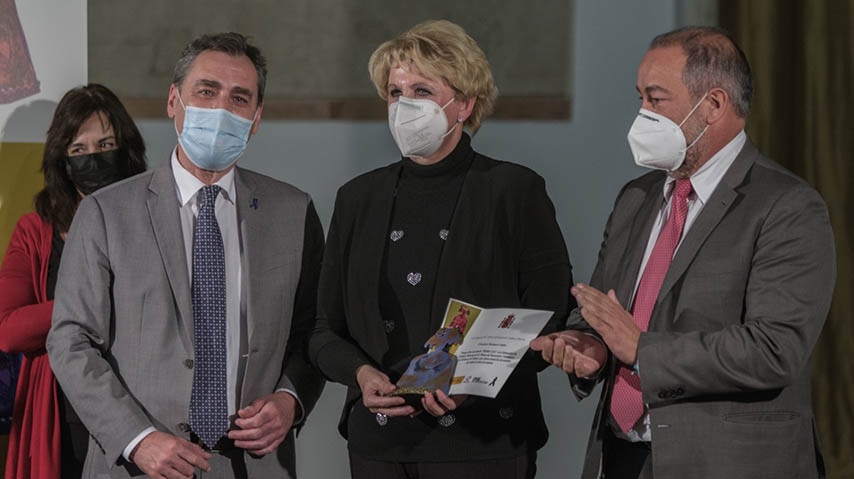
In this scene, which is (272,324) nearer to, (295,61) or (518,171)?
(518,171)

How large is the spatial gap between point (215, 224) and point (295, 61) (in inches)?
67.4

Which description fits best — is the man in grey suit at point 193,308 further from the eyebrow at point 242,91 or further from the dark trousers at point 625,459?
the dark trousers at point 625,459

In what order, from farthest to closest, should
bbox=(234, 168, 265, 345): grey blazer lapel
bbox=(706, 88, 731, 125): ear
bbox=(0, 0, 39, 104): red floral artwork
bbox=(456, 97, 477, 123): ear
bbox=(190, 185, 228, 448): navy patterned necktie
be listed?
bbox=(0, 0, 39, 104): red floral artwork, bbox=(456, 97, 477, 123): ear, bbox=(234, 168, 265, 345): grey blazer lapel, bbox=(190, 185, 228, 448): navy patterned necktie, bbox=(706, 88, 731, 125): ear

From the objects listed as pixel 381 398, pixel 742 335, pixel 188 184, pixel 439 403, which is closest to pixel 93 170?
pixel 188 184

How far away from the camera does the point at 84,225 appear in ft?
8.36

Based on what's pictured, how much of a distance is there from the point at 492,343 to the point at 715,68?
2.82 ft

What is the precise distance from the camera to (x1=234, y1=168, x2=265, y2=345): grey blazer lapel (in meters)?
2.60

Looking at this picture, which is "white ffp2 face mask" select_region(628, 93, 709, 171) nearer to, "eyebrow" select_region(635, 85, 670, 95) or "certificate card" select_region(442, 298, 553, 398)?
"eyebrow" select_region(635, 85, 670, 95)

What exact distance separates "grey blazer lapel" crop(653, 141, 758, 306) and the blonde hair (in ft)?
2.58

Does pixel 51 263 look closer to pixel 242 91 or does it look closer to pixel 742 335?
pixel 242 91

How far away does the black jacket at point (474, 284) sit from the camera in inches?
103

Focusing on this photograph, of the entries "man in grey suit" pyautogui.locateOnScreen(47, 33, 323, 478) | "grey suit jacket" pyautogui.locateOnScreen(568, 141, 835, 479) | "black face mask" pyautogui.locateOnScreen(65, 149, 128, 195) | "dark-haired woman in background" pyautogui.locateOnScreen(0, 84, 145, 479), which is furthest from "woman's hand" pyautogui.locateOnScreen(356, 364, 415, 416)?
"black face mask" pyautogui.locateOnScreen(65, 149, 128, 195)

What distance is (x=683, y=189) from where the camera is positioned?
244 cm

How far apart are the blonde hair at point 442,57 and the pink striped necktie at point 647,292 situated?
2.23 feet
